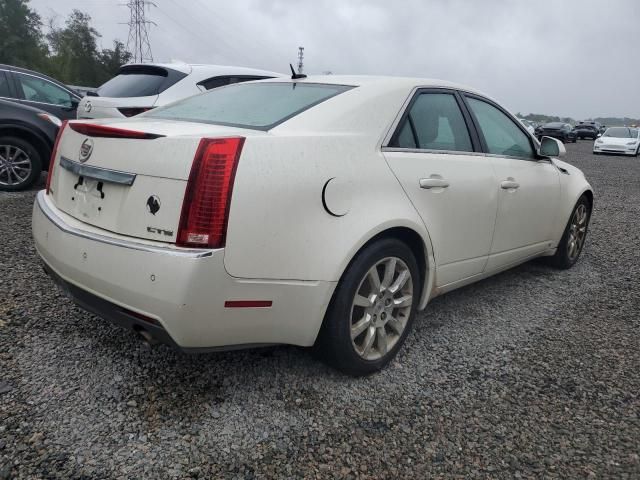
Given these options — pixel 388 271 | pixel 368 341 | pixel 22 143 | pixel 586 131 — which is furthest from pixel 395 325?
pixel 586 131

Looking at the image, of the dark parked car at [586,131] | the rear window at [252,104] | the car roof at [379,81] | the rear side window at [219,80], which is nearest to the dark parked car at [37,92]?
the rear side window at [219,80]

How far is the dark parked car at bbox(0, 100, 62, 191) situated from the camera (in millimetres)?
6109

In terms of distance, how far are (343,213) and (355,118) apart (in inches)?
21.2

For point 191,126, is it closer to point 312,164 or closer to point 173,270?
point 312,164

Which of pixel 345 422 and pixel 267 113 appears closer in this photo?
pixel 345 422

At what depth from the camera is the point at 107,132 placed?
7.26ft

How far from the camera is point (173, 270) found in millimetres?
1879

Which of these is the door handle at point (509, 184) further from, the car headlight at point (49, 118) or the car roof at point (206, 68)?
the car headlight at point (49, 118)

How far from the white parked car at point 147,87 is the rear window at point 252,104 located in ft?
10.1

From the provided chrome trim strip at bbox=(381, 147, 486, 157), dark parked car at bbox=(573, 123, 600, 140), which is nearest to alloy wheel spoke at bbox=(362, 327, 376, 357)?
chrome trim strip at bbox=(381, 147, 486, 157)

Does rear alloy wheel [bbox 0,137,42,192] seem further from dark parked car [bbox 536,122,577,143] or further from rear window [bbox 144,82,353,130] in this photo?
dark parked car [bbox 536,122,577,143]

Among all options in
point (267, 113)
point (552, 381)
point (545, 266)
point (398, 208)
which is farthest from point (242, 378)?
point (545, 266)

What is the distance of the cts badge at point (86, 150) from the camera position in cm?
228

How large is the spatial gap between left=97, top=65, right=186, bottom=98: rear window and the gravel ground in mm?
3189
